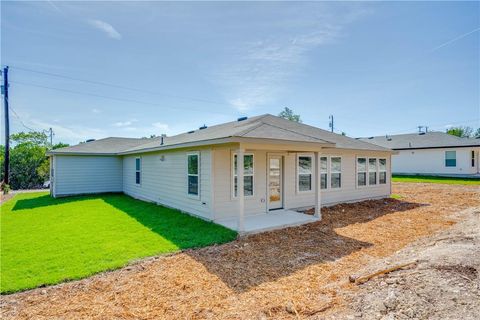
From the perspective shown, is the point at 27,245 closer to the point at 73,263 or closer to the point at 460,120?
the point at 73,263

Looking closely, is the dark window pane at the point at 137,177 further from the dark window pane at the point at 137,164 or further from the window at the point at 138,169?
the dark window pane at the point at 137,164

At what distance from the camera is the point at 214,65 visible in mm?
14906

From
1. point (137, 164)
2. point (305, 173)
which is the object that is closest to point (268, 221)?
point (305, 173)

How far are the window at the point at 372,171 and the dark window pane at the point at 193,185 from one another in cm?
881

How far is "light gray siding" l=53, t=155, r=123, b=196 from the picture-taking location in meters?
14.7

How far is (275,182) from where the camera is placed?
9.23 m

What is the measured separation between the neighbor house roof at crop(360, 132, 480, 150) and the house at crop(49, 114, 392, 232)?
644 inches

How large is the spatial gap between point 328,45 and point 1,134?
24.5 m

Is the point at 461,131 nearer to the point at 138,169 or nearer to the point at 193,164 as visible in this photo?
the point at 138,169

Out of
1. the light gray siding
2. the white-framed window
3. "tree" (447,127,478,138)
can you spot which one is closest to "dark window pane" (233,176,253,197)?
the white-framed window

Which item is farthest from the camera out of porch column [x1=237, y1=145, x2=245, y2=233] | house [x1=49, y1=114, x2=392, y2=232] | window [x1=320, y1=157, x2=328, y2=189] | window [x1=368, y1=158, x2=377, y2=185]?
window [x1=368, y1=158, x2=377, y2=185]

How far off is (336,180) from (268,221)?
4936mm

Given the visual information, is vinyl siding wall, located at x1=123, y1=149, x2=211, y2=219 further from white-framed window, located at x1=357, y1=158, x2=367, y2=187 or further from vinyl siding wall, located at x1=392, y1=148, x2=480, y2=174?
vinyl siding wall, located at x1=392, y1=148, x2=480, y2=174

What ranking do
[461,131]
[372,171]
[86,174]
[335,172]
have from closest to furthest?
[335,172] → [372,171] → [86,174] → [461,131]
